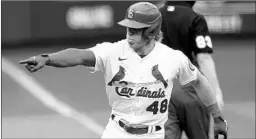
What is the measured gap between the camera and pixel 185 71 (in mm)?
6836

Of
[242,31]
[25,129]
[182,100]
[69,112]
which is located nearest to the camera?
[182,100]

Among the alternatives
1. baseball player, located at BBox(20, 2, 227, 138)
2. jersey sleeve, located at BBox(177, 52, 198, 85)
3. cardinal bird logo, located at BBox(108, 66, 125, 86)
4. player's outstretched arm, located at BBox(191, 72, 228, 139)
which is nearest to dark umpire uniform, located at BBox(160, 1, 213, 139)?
player's outstretched arm, located at BBox(191, 72, 228, 139)

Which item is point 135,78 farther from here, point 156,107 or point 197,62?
point 197,62

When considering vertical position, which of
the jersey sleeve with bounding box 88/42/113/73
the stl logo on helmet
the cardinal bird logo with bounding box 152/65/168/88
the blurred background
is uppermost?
the stl logo on helmet

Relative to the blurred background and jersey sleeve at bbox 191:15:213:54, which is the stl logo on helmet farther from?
the blurred background

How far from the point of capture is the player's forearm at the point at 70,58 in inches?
243

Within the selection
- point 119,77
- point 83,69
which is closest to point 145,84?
point 119,77

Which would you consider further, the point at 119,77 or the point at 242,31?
the point at 242,31

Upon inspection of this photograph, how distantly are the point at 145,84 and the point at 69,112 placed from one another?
6962 mm

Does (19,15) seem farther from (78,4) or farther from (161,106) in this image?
(161,106)

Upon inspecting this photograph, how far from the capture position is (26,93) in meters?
14.9

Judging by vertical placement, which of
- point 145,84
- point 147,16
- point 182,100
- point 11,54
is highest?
point 147,16

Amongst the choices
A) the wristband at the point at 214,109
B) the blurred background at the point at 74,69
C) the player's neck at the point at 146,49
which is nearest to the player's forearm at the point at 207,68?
the wristband at the point at 214,109

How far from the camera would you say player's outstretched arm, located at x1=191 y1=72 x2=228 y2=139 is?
7035 mm
